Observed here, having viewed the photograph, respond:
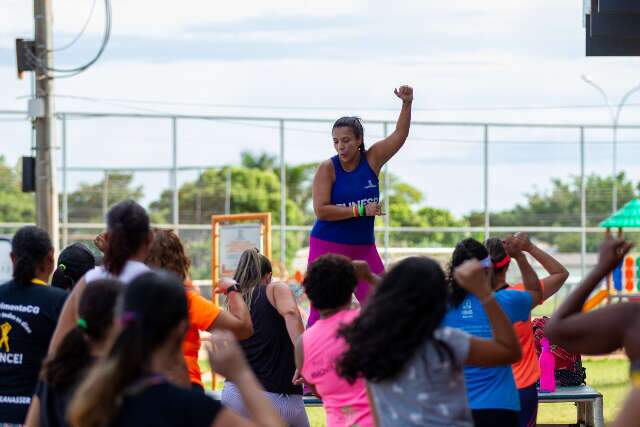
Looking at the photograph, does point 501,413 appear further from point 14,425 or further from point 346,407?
point 14,425

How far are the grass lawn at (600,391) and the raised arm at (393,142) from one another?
296 cm

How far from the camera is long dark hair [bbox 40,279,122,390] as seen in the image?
12.9 feet

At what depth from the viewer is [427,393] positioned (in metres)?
3.99

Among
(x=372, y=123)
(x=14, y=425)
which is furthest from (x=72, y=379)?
(x=372, y=123)

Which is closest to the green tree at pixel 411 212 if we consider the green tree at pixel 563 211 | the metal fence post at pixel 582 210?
the green tree at pixel 563 211

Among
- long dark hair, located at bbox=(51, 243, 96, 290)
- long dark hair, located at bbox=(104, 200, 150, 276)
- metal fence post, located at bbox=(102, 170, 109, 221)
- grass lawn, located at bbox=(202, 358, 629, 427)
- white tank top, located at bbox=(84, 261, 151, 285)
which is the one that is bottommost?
grass lawn, located at bbox=(202, 358, 629, 427)

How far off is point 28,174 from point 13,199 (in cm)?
1845

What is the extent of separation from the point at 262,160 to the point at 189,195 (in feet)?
76.9

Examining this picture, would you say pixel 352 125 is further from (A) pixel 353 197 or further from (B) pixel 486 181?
(B) pixel 486 181

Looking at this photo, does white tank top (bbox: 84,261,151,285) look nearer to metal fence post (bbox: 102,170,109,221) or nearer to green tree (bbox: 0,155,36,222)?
metal fence post (bbox: 102,170,109,221)

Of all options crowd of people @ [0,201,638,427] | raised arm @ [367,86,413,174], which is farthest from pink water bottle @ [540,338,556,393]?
crowd of people @ [0,201,638,427]

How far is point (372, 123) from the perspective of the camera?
24.1 meters

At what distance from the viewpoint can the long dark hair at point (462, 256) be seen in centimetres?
570

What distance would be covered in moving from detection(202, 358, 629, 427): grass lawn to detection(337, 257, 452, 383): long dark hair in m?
5.38
